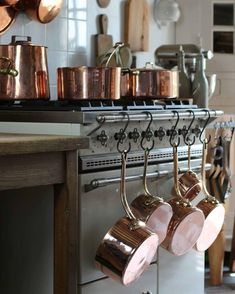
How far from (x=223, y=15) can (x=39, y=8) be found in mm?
1524

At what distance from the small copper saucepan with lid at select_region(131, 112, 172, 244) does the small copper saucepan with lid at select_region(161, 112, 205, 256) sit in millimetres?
43

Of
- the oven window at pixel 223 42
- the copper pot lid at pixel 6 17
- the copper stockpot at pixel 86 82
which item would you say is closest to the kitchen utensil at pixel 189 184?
the copper stockpot at pixel 86 82

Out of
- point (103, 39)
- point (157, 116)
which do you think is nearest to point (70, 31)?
point (103, 39)

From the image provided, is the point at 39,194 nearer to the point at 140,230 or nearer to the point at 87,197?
the point at 87,197

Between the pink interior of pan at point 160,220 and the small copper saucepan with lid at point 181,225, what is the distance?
0.04 metres

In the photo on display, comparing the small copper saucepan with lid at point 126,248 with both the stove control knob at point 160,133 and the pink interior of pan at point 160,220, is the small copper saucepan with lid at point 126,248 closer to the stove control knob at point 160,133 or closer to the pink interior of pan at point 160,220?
the pink interior of pan at point 160,220

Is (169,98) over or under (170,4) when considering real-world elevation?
under

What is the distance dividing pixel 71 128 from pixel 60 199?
0.82 feet

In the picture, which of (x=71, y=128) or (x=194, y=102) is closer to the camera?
(x=71, y=128)

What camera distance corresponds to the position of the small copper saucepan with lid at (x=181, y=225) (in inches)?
79.0

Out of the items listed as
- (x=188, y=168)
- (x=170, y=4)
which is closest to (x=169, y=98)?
(x=188, y=168)

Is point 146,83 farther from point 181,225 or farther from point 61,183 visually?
point 61,183

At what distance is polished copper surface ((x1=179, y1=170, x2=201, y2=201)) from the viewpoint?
2193 millimetres

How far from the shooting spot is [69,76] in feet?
6.63
